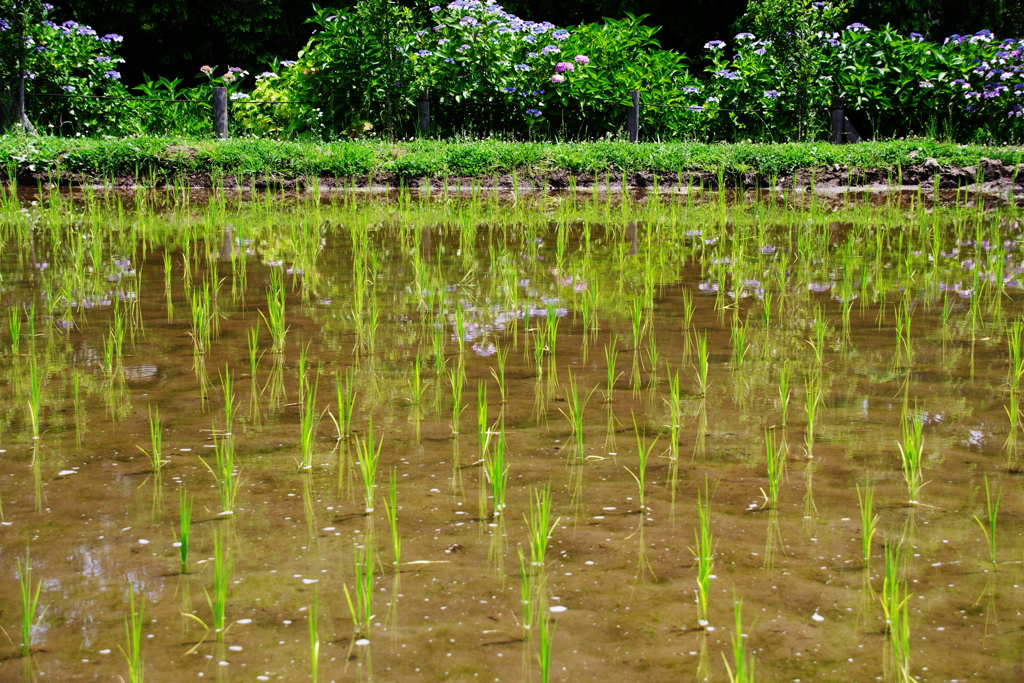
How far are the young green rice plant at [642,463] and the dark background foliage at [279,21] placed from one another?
15437 mm

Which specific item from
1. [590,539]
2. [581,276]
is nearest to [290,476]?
[590,539]

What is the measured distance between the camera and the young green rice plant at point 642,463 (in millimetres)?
2539

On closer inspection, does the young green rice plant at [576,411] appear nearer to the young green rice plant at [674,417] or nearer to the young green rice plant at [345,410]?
the young green rice plant at [674,417]

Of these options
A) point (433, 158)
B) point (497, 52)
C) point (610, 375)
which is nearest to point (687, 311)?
point (610, 375)

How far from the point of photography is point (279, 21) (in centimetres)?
1858

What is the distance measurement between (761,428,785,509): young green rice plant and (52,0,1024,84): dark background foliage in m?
15.5

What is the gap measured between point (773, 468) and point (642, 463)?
1.32ft

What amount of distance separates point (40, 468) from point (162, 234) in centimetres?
477

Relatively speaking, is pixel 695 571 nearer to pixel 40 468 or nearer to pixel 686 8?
pixel 40 468

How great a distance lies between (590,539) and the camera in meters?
2.36

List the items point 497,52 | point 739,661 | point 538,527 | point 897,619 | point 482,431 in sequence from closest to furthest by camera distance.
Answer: point 739,661 → point 897,619 → point 538,527 → point 482,431 → point 497,52

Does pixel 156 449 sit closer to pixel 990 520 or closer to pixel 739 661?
pixel 739 661

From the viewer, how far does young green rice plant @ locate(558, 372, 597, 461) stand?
2.89 m

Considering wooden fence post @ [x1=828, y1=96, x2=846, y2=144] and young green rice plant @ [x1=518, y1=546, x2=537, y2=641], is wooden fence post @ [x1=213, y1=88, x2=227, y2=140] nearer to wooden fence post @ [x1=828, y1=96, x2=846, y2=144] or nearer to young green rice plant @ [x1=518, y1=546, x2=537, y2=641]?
wooden fence post @ [x1=828, y1=96, x2=846, y2=144]
